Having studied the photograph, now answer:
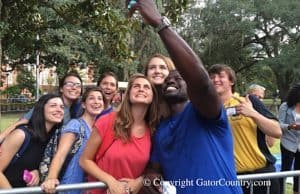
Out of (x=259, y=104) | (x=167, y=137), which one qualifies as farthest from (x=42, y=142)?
(x=259, y=104)

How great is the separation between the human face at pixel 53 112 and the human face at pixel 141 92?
103cm

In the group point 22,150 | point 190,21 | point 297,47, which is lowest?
point 22,150

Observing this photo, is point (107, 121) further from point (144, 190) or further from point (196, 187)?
point (196, 187)

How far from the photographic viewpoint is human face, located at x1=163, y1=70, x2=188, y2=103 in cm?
246

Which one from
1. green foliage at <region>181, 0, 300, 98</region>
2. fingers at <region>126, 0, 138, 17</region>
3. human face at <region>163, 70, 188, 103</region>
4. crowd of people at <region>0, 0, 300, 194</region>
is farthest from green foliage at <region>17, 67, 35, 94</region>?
fingers at <region>126, 0, 138, 17</region>

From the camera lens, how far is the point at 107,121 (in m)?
2.89

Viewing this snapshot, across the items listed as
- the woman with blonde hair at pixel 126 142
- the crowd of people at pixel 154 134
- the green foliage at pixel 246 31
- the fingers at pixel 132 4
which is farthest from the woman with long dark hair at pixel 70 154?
the green foliage at pixel 246 31

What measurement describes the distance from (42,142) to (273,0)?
34046mm

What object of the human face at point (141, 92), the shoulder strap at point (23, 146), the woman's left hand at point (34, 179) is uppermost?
the human face at point (141, 92)

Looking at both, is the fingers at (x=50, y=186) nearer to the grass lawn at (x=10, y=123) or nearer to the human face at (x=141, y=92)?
the human face at (x=141, y=92)

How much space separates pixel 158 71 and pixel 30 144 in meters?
1.16

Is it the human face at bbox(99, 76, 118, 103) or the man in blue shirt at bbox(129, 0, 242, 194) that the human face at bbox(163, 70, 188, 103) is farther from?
the human face at bbox(99, 76, 118, 103)

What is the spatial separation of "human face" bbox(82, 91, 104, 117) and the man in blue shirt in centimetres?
135

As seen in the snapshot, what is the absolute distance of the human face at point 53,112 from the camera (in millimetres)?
3662
